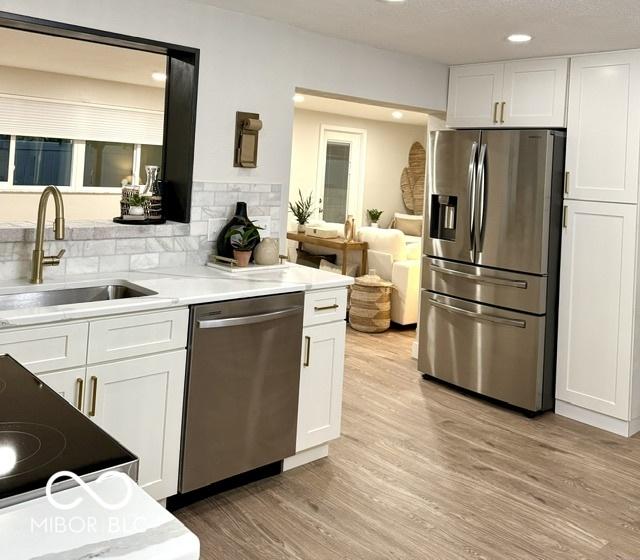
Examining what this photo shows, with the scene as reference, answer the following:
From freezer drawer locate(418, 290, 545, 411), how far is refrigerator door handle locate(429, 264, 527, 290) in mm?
170

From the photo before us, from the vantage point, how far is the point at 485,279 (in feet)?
13.9

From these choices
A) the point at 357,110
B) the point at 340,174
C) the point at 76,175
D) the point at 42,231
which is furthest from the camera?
the point at 340,174

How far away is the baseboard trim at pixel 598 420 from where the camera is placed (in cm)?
391

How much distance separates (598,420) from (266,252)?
2258 millimetres

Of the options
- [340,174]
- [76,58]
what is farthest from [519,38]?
[340,174]

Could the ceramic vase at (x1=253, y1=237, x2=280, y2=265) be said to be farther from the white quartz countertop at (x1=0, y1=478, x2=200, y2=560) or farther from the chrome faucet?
the white quartz countertop at (x1=0, y1=478, x2=200, y2=560)

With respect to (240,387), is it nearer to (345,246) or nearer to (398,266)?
(398,266)

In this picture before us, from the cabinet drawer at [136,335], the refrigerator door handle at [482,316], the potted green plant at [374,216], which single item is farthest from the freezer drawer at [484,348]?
the potted green plant at [374,216]

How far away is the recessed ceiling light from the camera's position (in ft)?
11.6

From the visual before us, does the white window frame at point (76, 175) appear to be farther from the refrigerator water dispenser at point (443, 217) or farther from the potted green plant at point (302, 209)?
the refrigerator water dispenser at point (443, 217)

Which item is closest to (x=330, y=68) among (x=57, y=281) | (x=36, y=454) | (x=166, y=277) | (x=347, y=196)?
(x=166, y=277)

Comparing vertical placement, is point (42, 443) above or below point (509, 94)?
below

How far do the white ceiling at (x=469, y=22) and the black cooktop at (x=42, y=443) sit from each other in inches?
93.4

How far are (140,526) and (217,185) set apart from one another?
270cm
